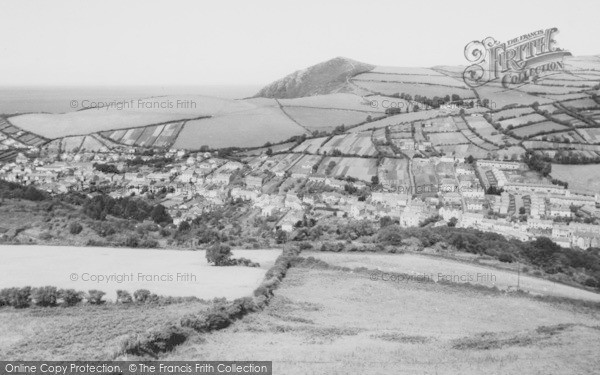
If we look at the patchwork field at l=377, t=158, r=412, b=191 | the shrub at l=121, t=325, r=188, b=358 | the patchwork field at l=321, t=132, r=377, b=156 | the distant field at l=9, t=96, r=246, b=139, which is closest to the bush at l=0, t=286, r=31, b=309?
the shrub at l=121, t=325, r=188, b=358

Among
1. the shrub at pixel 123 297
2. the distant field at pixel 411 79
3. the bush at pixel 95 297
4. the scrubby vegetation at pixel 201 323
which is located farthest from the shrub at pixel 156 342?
the distant field at pixel 411 79

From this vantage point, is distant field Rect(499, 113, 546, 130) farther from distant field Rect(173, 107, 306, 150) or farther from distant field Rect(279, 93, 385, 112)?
distant field Rect(173, 107, 306, 150)

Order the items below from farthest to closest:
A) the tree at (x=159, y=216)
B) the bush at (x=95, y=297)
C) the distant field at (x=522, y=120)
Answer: the distant field at (x=522, y=120) → the tree at (x=159, y=216) → the bush at (x=95, y=297)

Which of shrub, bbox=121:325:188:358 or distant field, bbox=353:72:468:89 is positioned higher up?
distant field, bbox=353:72:468:89

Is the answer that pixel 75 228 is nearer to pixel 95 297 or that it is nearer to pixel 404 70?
pixel 95 297

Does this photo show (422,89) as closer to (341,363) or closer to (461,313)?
(461,313)

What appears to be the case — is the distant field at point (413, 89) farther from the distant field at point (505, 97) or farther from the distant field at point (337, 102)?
the distant field at point (337, 102)
